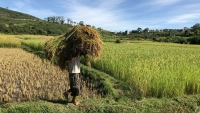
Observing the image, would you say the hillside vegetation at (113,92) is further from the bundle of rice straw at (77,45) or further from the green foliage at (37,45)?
the green foliage at (37,45)

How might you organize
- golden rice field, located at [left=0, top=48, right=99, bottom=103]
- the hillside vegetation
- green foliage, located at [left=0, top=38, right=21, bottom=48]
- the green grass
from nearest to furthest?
the green grass → the hillside vegetation → golden rice field, located at [left=0, top=48, right=99, bottom=103] → green foliage, located at [left=0, top=38, right=21, bottom=48]

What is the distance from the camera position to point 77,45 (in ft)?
14.8

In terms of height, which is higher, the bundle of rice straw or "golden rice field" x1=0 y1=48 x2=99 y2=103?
the bundle of rice straw

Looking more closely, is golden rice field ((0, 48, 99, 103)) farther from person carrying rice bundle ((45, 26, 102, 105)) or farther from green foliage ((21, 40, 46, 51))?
green foliage ((21, 40, 46, 51))

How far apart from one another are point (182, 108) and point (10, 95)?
4.47 meters

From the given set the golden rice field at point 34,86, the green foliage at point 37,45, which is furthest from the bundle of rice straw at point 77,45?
the green foliage at point 37,45

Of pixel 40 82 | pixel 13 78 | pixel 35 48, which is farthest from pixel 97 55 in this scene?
pixel 35 48

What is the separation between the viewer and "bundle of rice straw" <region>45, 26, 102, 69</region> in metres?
4.50

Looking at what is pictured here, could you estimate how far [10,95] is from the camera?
5562 millimetres

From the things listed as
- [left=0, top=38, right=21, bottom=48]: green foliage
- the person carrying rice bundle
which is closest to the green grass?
the person carrying rice bundle

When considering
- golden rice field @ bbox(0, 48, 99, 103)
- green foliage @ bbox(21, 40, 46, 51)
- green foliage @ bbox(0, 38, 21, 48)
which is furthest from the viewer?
green foliage @ bbox(0, 38, 21, 48)

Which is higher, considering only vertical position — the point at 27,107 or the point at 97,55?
the point at 97,55

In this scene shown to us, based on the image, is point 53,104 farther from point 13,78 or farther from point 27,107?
point 13,78

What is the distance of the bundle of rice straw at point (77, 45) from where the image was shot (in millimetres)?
4496
